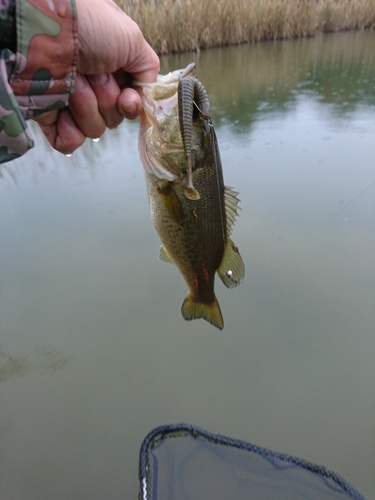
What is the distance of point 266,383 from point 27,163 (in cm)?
342

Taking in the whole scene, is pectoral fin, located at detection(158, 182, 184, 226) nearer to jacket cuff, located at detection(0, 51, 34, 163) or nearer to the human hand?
the human hand

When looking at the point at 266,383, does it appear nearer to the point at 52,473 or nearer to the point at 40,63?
the point at 52,473

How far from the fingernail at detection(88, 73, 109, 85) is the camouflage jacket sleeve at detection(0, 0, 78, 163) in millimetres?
108

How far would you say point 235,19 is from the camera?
9062 millimetres

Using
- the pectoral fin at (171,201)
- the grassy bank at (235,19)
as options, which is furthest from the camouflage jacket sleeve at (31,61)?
the grassy bank at (235,19)

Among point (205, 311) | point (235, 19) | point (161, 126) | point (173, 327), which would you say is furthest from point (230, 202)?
point (235, 19)

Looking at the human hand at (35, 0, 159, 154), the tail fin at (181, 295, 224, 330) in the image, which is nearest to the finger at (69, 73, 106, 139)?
the human hand at (35, 0, 159, 154)

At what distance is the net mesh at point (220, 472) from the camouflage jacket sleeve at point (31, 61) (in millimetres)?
1203

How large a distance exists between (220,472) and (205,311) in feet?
2.04

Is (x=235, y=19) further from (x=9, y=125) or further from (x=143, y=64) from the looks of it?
(x=9, y=125)

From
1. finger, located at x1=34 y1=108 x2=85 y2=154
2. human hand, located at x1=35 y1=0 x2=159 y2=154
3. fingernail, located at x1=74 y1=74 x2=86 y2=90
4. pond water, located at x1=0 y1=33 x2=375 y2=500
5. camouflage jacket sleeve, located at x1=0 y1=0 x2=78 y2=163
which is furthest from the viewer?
pond water, located at x1=0 y1=33 x2=375 y2=500

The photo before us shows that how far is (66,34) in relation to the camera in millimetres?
958

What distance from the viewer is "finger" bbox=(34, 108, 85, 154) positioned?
4.14ft

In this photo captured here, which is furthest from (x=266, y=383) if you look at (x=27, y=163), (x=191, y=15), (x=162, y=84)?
(x=191, y=15)
